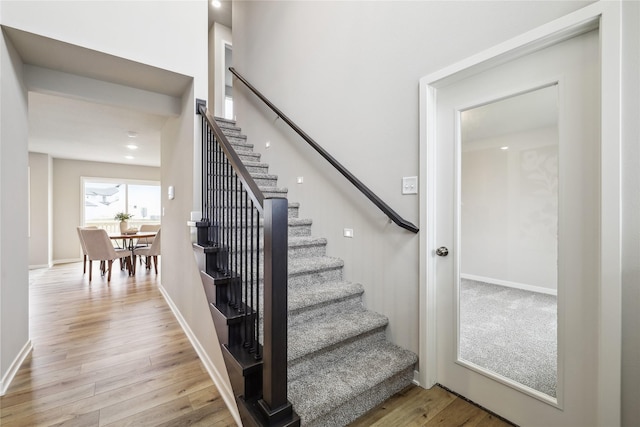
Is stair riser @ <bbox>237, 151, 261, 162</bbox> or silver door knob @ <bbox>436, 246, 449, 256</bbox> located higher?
stair riser @ <bbox>237, 151, 261, 162</bbox>

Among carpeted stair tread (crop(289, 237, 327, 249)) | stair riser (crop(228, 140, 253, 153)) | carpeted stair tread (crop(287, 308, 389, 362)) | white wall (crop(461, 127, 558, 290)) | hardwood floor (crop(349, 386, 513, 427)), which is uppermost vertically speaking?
stair riser (crop(228, 140, 253, 153))

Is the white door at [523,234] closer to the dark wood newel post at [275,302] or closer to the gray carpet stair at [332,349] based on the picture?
the gray carpet stair at [332,349]

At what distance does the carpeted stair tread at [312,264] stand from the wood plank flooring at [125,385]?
985 mm

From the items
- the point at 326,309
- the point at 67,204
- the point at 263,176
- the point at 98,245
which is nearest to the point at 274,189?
the point at 263,176

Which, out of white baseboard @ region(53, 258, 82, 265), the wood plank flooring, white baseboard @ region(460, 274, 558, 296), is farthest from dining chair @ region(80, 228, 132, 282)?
white baseboard @ region(460, 274, 558, 296)

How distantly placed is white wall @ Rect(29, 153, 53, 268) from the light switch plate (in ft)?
26.1

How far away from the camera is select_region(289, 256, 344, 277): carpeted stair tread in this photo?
219 cm

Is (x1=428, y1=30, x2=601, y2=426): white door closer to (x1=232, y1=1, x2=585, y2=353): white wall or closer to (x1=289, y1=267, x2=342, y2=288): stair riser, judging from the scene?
(x1=232, y1=1, x2=585, y2=353): white wall

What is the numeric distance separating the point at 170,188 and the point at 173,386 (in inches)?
84.1

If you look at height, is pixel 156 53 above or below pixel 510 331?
above

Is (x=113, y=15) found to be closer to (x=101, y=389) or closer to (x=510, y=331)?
(x=101, y=389)

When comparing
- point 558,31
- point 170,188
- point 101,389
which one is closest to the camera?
point 558,31

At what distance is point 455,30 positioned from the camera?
171cm

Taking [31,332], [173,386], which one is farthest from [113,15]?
[31,332]
